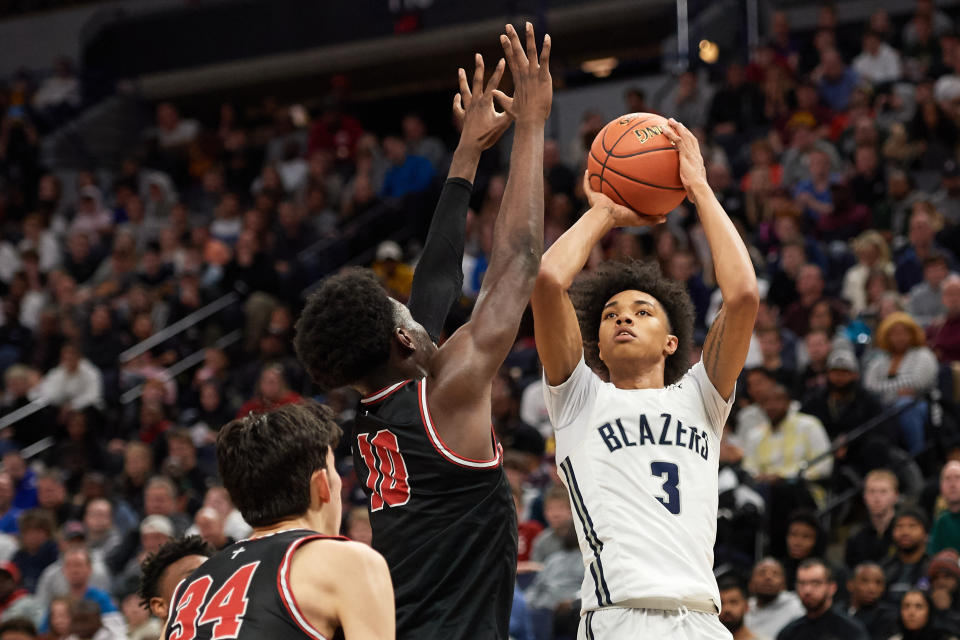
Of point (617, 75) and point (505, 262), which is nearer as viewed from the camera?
point (505, 262)

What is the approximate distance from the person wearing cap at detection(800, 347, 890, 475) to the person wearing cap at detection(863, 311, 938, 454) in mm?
141

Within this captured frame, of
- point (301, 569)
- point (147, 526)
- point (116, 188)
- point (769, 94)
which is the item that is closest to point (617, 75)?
point (769, 94)

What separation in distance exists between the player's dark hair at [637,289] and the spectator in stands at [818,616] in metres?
3.38

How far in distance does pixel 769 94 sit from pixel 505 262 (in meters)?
10.9

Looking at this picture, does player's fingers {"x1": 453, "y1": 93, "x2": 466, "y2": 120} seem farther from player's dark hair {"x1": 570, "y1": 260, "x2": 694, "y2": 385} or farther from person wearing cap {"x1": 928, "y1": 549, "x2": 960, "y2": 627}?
person wearing cap {"x1": 928, "y1": 549, "x2": 960, "y2": 627}

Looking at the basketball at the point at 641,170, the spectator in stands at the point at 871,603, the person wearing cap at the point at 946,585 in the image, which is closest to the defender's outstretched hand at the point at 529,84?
the basketball at the point at 641,170

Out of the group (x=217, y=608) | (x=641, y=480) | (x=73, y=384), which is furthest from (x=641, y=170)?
(x=73, y=384)

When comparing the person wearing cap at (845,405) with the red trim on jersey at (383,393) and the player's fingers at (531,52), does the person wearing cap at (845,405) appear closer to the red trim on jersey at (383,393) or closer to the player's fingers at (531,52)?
the player's fingers at (531,52)

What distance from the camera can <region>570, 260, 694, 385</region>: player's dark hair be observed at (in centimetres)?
449

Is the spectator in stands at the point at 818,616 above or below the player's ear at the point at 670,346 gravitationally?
below

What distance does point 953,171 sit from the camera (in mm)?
11992

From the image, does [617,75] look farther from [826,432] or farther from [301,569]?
[301,569]

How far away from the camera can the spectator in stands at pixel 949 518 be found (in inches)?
319

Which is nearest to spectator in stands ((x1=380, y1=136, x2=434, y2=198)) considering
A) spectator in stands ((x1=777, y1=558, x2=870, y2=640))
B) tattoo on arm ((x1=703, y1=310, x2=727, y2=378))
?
spectator in stands ((x1=777, y1=558, x2=870, y2=640))
